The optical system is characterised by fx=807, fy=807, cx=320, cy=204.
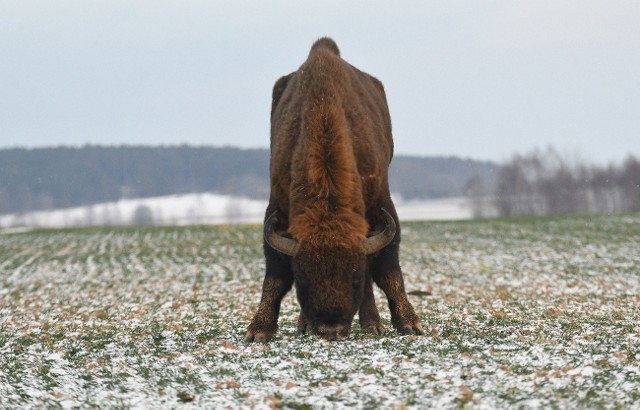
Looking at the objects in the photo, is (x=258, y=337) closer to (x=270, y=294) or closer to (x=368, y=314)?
(x=270, y=294)

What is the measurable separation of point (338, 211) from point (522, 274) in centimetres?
1526

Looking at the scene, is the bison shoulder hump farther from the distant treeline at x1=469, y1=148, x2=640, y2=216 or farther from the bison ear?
the distant treeline at x1=469, y1=148, x2=640, y2=216

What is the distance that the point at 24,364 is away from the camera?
941cm

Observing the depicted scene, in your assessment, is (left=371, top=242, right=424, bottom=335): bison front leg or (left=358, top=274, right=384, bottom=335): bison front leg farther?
(left=358, top=274, right=384, bottom=335): bison front leg

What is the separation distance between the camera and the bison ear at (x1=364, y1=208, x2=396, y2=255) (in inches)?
377

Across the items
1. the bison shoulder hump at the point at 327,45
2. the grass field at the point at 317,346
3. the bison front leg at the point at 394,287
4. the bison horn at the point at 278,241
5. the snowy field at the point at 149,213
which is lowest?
the snowy field at the point at 149,213

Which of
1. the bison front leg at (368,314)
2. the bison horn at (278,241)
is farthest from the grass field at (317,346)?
the bison horn at (278,241)

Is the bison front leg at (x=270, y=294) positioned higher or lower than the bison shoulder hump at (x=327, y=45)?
lower

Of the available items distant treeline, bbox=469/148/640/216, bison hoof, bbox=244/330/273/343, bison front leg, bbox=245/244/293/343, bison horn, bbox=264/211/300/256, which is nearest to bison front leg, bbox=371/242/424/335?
bison front leg, bbox=245/244/293/343

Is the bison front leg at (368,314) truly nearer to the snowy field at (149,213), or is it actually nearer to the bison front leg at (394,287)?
the bison front leg at (394,287)

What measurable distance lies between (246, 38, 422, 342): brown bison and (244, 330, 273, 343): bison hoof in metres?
0.01

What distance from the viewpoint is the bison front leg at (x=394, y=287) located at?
10461 mm

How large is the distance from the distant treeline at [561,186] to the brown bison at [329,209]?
10087 cm

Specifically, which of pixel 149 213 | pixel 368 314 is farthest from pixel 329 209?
pixel 149 213
